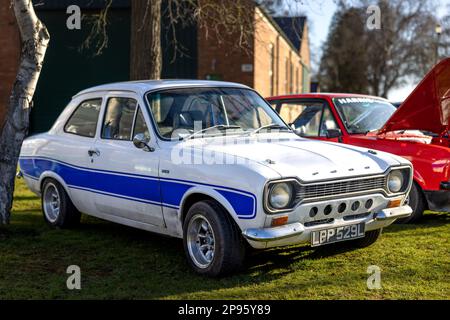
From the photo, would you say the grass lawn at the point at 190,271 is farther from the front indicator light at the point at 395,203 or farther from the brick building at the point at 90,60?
the brick building at the point at 90,60

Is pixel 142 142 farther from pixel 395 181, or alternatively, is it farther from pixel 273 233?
pixel 395 181

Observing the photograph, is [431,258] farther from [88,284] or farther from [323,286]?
[88,284]

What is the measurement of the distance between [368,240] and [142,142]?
8.33 ft

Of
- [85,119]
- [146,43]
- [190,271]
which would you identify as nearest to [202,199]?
[190,271]

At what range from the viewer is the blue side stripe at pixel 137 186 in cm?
486

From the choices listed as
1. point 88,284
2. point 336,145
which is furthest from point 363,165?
point 88,284

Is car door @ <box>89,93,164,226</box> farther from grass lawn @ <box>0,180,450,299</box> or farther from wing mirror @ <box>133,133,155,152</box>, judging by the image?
grass lawn @ <box>0,180,450,299</box>

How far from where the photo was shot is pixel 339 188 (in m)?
5.17

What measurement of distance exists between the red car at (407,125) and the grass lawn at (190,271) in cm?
58

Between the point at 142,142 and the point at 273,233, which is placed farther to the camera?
the point at 142,142

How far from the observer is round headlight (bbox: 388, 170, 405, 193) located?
5.64m

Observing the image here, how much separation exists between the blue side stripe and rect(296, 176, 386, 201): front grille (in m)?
0.49

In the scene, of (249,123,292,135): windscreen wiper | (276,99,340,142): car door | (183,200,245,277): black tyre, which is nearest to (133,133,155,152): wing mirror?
(183,200,245,277): black tyre

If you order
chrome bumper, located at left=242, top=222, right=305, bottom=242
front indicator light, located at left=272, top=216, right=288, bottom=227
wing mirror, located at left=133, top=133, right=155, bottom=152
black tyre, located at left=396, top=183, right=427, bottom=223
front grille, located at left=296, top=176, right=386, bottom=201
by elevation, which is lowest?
black tyre, located at left=396, top=183, right=427, bottom=223
